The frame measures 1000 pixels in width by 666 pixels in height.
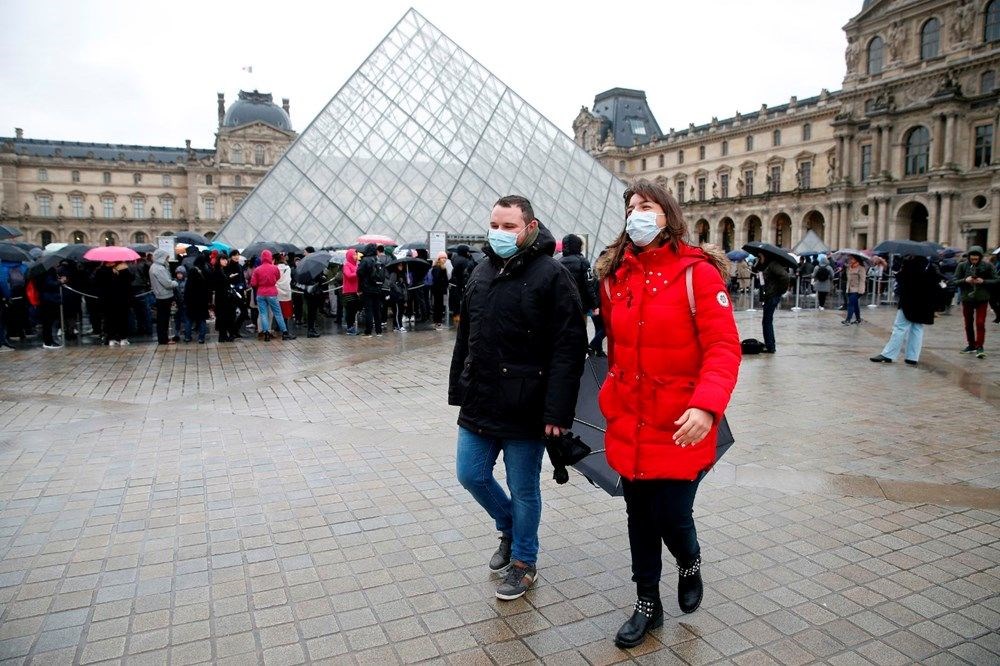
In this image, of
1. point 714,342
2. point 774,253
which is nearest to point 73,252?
point 774,253

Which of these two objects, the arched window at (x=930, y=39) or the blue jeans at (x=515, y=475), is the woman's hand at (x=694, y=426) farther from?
the arched window at (x=930, y=39)

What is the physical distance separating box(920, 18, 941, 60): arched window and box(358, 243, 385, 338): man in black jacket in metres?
43.4

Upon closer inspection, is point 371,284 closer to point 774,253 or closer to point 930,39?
point 774,253

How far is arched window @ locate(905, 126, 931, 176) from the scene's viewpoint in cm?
4169

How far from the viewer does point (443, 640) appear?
257cm

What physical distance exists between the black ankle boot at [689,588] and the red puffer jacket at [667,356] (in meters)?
0.53

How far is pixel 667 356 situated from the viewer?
239cm

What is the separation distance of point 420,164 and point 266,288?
10820 millimetres

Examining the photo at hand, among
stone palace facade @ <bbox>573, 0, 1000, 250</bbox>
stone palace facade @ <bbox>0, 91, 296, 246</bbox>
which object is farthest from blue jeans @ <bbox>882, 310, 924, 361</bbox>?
stone palace facade @ <bbox>0, 91, 296, 246</bbox>

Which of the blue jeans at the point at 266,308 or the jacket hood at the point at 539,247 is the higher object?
the jacket hood at the point at 539,247

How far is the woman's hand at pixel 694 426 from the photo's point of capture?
7.26ft

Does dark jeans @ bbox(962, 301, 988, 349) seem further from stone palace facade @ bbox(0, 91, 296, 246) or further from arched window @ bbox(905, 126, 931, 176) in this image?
stone palace facade @ bbox(0, 91, 296, 246)

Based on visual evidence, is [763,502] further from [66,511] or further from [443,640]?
[66,511]

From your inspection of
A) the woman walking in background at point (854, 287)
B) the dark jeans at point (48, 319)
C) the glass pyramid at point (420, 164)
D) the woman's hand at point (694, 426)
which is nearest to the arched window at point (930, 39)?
the glass pyramid at point (420, 164)
